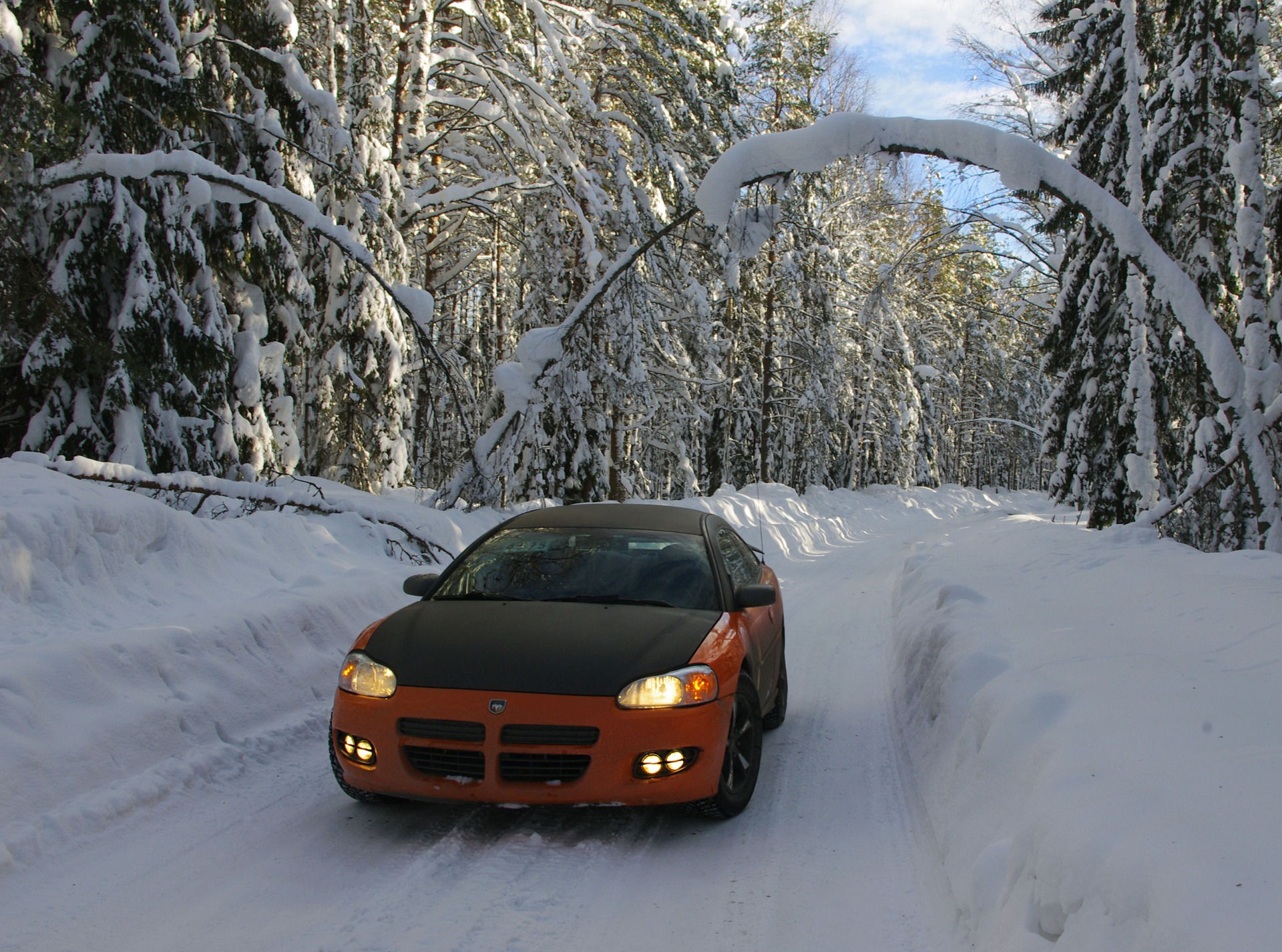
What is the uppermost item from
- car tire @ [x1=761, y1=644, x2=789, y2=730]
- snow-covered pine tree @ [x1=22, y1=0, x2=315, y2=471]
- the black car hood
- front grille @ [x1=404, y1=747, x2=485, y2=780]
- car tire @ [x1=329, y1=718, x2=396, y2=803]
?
snow-covered pine tree @ [x1=22, y1=0, x2=315, y2=471]

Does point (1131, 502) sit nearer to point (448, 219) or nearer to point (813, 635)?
point (813, 635)

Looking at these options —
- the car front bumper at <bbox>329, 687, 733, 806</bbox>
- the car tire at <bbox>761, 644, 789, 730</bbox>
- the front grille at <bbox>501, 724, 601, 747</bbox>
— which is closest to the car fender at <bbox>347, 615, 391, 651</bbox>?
the car front bumper at <bbox>329, 687, 733, 806</bbox>

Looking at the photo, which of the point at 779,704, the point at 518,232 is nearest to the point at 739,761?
the point at 779,704

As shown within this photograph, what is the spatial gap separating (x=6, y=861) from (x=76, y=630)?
225cm

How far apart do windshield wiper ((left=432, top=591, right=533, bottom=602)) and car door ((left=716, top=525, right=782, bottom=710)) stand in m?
1.27

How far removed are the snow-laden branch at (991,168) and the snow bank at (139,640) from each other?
4.57 meters

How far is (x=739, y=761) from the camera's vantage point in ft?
14.4

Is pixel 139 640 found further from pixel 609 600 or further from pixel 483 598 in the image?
pixel 609 600

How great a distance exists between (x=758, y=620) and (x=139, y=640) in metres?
3.54

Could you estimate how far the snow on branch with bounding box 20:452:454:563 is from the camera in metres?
7.07

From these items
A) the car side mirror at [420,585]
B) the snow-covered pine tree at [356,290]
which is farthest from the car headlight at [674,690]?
the snow-covered pine tree at [356,290]

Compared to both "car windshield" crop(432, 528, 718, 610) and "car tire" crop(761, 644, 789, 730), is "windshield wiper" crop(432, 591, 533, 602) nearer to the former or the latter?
"car windshield" crop(432, 528, 718, 610)

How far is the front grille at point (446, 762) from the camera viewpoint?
3.80m

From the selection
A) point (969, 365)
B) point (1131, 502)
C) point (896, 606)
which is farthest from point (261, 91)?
point (969, 365)
